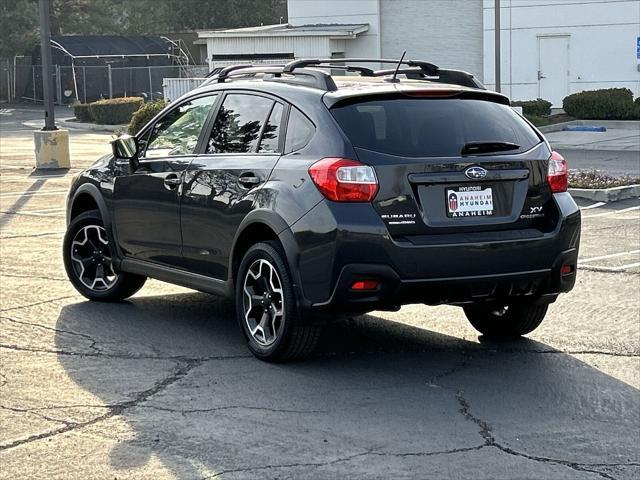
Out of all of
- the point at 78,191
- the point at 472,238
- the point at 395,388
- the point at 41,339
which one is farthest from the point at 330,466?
the point at 78,191

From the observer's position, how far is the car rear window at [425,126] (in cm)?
A: 683

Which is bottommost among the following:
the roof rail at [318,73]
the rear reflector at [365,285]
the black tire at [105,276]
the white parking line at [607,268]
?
the white parking line at [607,268]

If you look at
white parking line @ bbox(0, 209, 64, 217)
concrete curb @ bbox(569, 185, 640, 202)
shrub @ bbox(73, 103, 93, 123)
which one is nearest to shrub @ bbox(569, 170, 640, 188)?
concrete curb @ bbox(569, 185, 640, 202)

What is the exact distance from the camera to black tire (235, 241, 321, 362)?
684 cm

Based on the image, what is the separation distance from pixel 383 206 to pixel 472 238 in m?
0.57

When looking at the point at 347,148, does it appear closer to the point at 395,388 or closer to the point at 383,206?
the point at 383,206

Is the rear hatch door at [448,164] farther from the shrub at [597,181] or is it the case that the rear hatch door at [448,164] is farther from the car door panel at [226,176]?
the shrub at [597,181]

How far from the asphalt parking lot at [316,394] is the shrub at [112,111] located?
30136 millimetres

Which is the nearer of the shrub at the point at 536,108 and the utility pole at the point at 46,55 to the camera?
the utility pole at the point at 46,55

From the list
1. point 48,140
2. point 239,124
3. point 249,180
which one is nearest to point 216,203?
point 249,180

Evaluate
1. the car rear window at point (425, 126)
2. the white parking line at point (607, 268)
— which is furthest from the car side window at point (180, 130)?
the white parking line at point (607, 268)

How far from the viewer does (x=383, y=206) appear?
659 cm

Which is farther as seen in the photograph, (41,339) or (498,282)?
(41,339)

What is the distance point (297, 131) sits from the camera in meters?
7.15
